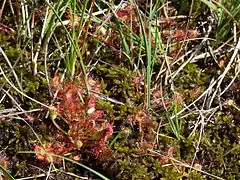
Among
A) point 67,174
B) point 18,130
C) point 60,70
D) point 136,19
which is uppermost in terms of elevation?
point 136,19

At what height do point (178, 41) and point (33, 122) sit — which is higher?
point (178, 41)

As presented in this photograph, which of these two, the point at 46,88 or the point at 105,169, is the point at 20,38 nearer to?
the point at 46,88

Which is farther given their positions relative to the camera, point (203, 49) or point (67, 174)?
point (203, 49)

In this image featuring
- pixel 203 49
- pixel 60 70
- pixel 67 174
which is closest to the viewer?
pixel 67 174

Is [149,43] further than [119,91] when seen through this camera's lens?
No

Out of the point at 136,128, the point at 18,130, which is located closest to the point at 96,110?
the point at 136,128

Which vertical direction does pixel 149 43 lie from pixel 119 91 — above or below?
above

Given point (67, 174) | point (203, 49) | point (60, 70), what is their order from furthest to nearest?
point (203, 49) → point (60, 70) → point (67, 174)
